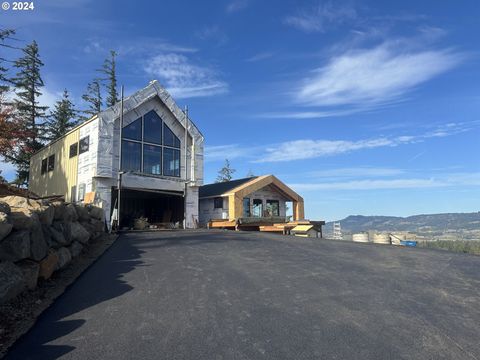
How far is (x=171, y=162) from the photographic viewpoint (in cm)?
2469

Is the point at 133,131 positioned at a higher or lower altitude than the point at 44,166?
higher

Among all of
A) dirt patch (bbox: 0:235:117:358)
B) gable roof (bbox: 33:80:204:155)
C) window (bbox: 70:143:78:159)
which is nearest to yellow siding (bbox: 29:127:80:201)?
window (bbox: 70:143:78:159)

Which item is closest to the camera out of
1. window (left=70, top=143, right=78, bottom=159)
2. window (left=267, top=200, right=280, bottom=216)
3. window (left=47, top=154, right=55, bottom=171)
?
window (left=70, top=143, right=78, bottom=159)

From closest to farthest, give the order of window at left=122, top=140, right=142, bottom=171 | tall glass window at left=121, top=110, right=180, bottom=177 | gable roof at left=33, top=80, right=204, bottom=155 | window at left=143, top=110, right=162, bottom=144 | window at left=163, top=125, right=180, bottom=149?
gable roof at left=33, top=80, right=204, bottom=155 < window at left=122, top=140, right=142, bottom=171 < tall glass window at left=121, top=110, right=180, bottom=177 < window at left=143, top=110, right=162, bottom=144 < window at left=163, top=125, right=180, bottom=149

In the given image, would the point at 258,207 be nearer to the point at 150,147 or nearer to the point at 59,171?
the point at 150,147

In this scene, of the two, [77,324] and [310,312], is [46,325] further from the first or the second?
[310,312]

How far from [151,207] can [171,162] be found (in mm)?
6746

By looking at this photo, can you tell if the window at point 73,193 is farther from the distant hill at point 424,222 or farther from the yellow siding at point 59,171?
the distant hill at point 424,222

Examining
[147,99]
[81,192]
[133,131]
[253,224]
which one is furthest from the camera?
[253,224]

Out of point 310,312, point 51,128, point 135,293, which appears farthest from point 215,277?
point 51,128

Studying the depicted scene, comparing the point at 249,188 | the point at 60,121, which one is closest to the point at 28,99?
the point at 60,121

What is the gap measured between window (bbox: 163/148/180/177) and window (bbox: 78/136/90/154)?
4.90 metres

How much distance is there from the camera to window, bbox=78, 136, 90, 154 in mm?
21642

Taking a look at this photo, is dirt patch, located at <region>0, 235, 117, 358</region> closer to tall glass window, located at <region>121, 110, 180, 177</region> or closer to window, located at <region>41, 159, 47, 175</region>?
tall glass window, located at <region>121, 110, 180, 177</region>
